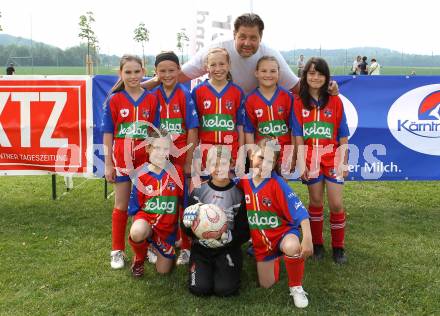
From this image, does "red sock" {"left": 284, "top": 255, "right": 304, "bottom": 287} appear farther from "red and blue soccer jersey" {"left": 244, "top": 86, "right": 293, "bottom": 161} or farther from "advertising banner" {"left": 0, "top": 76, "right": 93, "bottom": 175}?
"advertising banner" {"left": 0, "top": 76, "right": 93, "bottom": 175}

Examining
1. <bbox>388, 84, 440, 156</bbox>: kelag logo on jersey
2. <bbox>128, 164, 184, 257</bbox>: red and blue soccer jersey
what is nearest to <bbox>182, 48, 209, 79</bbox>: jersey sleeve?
<bbox>128, 164, 184, 257</bbox>: red and blue soccer jersey

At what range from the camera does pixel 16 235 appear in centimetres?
431

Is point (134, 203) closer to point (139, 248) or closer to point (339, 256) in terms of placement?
point (139, 248)

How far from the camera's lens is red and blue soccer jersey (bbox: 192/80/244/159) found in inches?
134

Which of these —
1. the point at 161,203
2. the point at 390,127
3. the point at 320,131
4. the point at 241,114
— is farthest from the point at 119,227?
the point at 390,127

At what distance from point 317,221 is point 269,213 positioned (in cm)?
80

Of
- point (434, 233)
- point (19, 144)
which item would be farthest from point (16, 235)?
point (434, 233)

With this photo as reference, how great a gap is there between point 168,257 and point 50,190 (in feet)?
11.1

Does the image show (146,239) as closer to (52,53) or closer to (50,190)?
(50,190)

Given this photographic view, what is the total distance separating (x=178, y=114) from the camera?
3.45 metres

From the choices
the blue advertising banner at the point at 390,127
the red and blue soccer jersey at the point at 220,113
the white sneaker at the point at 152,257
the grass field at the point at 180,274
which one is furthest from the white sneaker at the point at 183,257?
the blue advertising banner at the point at 390,127

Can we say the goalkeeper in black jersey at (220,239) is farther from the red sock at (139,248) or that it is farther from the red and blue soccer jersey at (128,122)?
the red and blue soccer jersey at (128,122)

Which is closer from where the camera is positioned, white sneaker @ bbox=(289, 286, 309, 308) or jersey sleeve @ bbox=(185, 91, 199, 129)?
white sneaker @ bbox=(289, 286, 309, 308)

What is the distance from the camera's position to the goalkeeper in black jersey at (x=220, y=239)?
10.1ft
